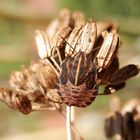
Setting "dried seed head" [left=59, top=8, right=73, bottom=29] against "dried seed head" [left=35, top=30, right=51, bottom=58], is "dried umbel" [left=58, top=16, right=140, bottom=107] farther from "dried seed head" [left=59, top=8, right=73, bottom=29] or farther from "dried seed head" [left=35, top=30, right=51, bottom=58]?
"dried seed head" [left=59, top=8, right=73, bottom=29]

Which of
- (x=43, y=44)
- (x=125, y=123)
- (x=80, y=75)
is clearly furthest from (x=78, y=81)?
(x=125, y=123)

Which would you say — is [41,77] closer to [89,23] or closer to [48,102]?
[48,102]

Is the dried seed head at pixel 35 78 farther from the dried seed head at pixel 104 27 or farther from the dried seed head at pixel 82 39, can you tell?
the dried seed head at pixel 104 27

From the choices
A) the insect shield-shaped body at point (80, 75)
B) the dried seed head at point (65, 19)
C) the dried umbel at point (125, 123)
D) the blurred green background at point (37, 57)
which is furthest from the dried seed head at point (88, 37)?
the blurred green background at point (37, 57)

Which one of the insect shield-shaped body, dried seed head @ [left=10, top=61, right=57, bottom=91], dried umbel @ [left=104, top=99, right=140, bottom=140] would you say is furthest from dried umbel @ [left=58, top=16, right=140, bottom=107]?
dried umbel @ [left=104, top=99, right=140, bottom=140]

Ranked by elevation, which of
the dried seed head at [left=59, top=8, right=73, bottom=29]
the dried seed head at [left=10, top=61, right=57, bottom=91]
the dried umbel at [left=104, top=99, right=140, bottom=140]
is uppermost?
the dried seed head at [left=59, top=8, right=73, bottom=29]

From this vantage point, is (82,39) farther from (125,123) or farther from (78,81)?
(125,123)
